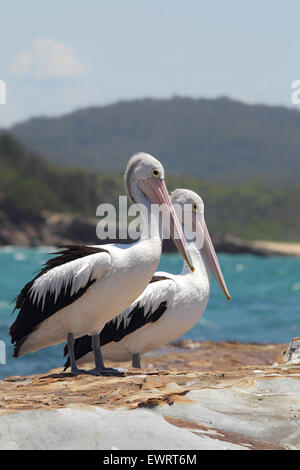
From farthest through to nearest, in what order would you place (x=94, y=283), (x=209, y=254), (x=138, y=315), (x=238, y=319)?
(x=238, y=319) → (x=209, y=254) → (x=138, y=315) → (x=94, y=283)

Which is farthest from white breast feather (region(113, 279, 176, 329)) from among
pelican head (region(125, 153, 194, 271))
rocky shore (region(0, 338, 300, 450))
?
rocky shore (region(0, 338, 300, 450))

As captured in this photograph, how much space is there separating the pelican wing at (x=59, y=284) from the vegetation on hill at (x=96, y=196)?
63.0 m

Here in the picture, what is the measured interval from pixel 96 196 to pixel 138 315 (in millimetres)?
74228

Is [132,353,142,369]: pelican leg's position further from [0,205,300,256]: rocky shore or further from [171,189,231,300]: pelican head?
[0,205,300,256]: rocky shore

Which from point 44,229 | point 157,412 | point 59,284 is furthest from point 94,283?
point 44,229

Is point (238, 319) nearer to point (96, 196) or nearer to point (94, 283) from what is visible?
point (94, 283)

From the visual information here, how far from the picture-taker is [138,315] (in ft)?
21.4

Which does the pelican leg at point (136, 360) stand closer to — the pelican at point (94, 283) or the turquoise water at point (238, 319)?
the pelican at point (94, 283)

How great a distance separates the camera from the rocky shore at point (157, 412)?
3.41 metres

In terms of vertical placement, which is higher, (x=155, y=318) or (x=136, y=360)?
(x=155, y=318)

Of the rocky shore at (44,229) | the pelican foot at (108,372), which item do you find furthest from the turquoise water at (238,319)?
the rocky shore at (44,229)

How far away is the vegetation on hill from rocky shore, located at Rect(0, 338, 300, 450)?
2527 inches

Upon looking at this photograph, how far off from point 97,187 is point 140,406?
8571 centimetres
